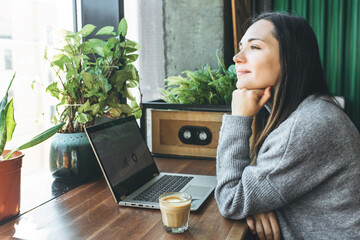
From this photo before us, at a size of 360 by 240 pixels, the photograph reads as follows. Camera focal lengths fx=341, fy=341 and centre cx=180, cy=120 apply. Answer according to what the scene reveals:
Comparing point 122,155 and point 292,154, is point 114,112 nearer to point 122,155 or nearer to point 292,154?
point 122,155

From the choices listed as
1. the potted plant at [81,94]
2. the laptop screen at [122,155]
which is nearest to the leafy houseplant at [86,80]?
the potted plant at [81,94]

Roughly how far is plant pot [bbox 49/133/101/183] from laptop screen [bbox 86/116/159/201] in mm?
154

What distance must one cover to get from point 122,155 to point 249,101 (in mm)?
464

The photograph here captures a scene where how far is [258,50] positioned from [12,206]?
85cm

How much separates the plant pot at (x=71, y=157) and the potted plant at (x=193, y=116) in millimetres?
494

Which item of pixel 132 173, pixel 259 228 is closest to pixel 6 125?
pixel 132 173

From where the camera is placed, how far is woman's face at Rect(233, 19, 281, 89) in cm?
106

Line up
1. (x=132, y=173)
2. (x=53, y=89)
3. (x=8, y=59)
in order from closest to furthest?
(x=132, y=173) < (x=53, y=89) < (x=8, y=59)

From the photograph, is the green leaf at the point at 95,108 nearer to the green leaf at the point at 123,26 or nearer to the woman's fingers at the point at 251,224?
the green leaf at the point at 123,26

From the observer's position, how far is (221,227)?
34.9 inches

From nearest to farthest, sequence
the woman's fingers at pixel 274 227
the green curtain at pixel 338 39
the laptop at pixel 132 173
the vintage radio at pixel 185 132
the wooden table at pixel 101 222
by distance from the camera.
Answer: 1. the wooden table at pixel 101 222
2. the woman's fingers at pixel 274 227
3. the laptop at pixel 132 173
4. the vintage radio at pixel 185 132
5. the green curtain at pixel 338 39

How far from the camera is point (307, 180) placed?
87cm

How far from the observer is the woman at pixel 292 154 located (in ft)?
2.84

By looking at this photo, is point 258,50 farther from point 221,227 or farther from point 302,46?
point 221,227
